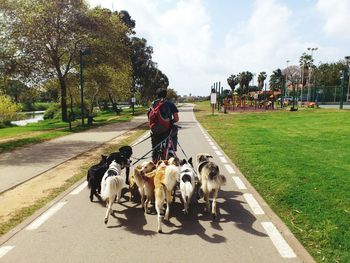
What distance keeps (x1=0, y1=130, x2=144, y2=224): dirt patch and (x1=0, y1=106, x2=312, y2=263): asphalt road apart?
717 millimetres

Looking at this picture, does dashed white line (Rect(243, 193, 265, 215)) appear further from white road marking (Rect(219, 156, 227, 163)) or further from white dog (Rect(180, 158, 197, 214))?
white road marking (Rect(219, 156, 227, 163))

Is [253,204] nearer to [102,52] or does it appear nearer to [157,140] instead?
[157,140]

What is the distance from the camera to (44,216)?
616cm

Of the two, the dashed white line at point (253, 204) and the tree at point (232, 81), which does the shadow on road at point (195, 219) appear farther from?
the tree at point (232, 81)

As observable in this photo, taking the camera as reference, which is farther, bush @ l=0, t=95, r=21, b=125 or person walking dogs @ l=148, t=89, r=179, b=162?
bush @ l=0, t=95, r=21, b=125

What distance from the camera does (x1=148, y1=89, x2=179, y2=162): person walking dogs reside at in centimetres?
777

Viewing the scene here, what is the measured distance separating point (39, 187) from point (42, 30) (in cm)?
2419

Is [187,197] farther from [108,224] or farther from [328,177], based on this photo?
[328,177]

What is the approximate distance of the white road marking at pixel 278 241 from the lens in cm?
447

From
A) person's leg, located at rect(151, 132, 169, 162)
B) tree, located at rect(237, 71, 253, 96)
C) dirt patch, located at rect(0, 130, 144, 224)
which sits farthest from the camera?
tree, located at rect(237, 71, 253, 96)

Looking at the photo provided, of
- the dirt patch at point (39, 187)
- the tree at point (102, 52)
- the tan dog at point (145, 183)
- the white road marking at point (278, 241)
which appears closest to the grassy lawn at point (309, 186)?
the white road marking at point (278, 241)

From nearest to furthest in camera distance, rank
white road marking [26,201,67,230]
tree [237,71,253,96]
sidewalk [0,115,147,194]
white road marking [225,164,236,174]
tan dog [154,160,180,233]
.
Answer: tan dog [154,160,180,233] < white road marking [26,201,67,230] < sidewalk [0,115,147,194] < white road marking [225,164,236,174] < tree [237,71,253,96]

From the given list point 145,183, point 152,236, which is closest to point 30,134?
point 145,183

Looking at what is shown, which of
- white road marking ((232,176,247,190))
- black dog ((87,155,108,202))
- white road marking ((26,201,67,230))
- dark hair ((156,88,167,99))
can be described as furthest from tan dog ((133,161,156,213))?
white road marking ((232,176,247,190))
